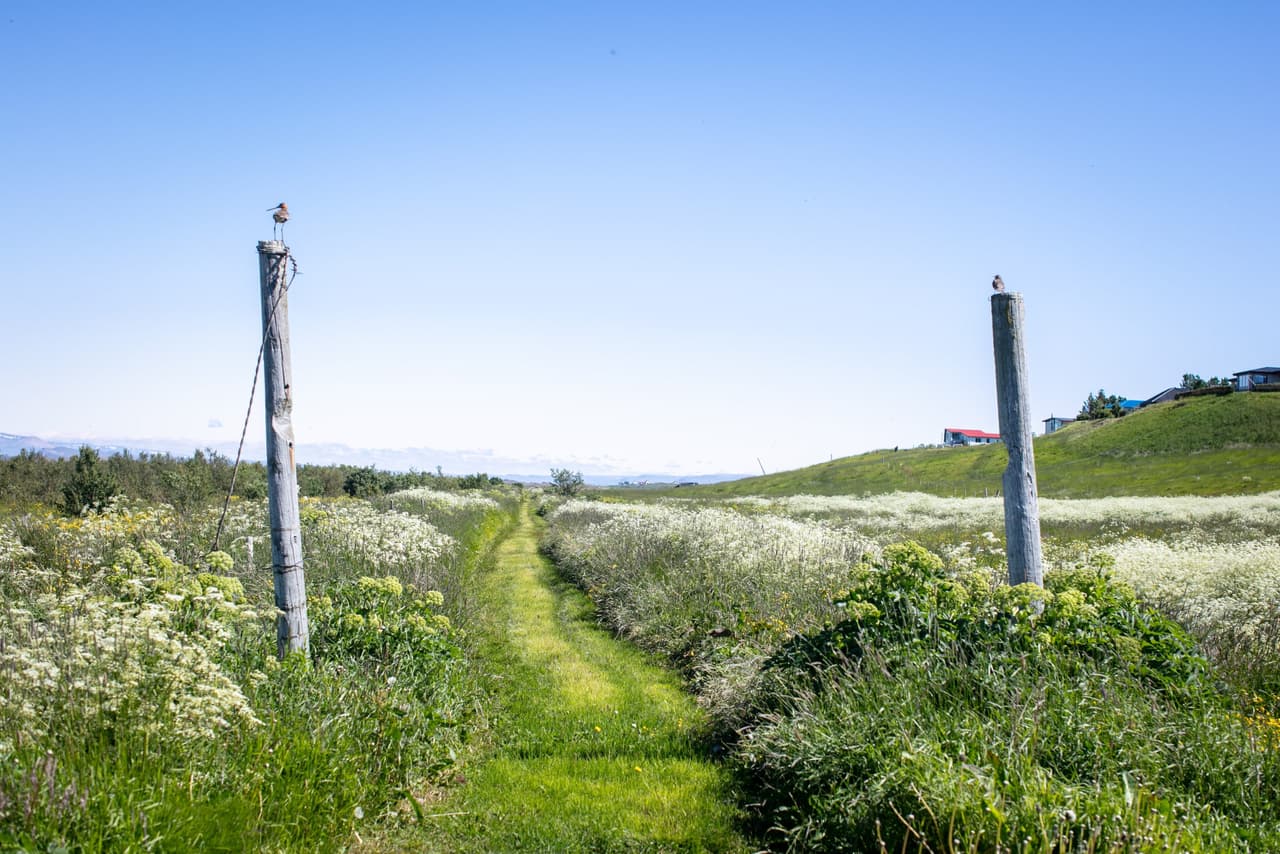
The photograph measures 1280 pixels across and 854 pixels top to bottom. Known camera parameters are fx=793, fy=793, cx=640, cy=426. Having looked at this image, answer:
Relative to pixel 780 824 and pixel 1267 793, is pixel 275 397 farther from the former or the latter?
pixel 1267 793

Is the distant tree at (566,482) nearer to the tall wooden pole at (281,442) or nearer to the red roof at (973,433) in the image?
the tall wooden pole at (281,442)

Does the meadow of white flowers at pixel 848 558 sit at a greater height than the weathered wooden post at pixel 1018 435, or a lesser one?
lesser

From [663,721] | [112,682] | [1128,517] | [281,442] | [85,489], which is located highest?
[281,442]

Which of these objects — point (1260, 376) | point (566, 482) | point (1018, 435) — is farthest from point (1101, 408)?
point (1018, 435)

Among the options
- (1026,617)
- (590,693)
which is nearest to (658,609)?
(590,693)

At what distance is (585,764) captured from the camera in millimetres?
6520

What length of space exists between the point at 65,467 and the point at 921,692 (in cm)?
3345

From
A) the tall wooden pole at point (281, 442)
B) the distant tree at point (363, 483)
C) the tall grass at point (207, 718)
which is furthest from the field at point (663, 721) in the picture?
the distant tree at point (363, 483)

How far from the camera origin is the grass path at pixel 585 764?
518cm

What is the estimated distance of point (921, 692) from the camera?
5.26m

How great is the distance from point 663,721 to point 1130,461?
62852mm

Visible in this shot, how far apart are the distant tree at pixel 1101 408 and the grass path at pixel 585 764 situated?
286 feet

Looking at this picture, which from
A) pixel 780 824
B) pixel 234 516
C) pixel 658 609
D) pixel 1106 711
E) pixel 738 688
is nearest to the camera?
pixel 1106 711

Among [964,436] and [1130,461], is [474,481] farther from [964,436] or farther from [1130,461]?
[964,436]
